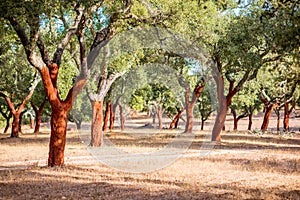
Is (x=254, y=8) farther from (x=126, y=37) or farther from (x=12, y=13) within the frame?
(x=12, y=13)

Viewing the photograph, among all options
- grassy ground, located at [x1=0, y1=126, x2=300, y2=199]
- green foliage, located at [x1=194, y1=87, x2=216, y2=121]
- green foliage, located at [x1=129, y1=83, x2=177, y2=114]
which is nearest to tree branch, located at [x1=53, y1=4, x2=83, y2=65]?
grassy ground, located at [x1=0, y1=126, x2=300, y2=199]

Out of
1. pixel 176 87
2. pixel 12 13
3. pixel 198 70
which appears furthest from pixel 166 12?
pixel 176 87

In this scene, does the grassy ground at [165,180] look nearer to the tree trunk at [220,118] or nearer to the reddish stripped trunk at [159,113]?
the tree trunk at [220,118]

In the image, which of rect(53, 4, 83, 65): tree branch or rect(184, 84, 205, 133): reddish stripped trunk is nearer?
rect(53, 4, 83, 65): tree branch

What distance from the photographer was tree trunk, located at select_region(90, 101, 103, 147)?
2436cm

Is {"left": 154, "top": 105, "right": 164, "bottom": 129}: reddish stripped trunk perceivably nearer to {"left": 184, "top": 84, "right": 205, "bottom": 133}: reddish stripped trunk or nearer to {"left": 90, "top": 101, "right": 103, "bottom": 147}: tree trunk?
{"left": 184, "top": 84, "right": 205, "bottom": 133}: reddish stripped trunk

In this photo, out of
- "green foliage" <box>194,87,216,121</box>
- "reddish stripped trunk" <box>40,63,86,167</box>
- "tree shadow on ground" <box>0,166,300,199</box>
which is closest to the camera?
"tree shadow on ground" <box>0,166,300,199</box>

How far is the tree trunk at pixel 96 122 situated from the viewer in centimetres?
2436

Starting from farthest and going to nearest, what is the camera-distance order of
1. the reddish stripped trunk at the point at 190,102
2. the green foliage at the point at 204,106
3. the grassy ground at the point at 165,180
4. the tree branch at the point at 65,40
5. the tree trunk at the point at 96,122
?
1. the green foliage at the point at 204,106
2. the reddish stripped trunk at the point at 190,102
3. the tree trunk at the point at 96,122
4. the tree branch at the point at 65,40
5. the grassy ground at the point at 165,180

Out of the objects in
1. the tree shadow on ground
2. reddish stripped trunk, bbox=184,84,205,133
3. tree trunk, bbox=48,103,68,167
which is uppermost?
reddish stripped trunk, bbox=184,84,205,133

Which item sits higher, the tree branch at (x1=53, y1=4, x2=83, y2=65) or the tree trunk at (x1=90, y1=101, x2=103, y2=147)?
the tree branch at (x1=53, y1=4, x2=83, y2=65)

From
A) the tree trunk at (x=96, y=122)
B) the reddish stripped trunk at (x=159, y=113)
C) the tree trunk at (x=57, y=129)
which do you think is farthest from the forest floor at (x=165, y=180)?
the reddish stripped trunk at (x=159, y=113)

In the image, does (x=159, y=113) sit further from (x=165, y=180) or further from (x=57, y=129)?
(x=165, y=180)

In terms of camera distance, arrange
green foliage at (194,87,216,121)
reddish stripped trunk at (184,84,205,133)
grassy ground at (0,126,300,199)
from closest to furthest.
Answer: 1. grassy ground at (0,126,300,199)
2. reddish stripped trunk at (184,84,205,133)
3. green foliage at (194,87,216,121)
